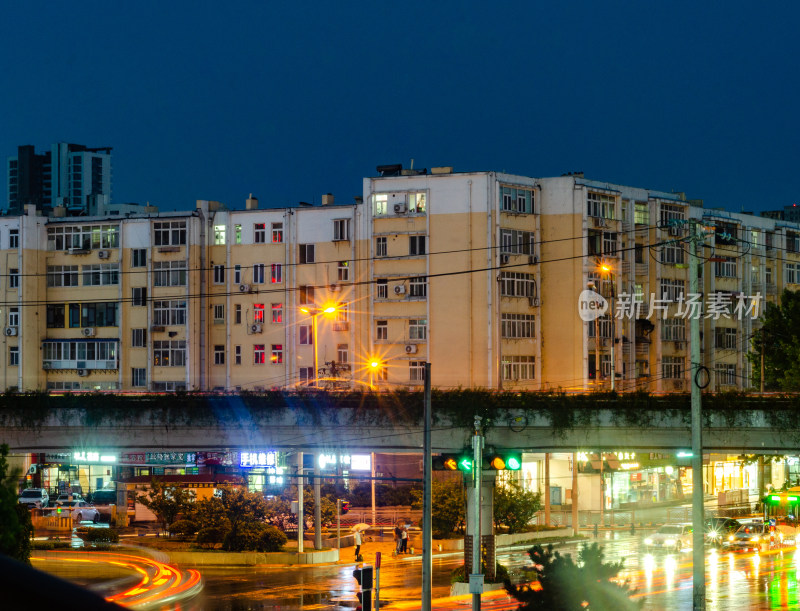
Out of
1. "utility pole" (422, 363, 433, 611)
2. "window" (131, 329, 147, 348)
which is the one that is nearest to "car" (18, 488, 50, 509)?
"window" (131, 329, 147, 348)

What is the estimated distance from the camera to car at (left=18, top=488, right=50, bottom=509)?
187 ft

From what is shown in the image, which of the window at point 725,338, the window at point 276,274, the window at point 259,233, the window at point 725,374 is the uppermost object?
the window at point 259,233

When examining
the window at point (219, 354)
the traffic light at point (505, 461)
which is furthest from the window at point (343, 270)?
the traffic light at point (505, 461)

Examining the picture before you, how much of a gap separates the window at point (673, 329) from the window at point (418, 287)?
17001 millimetres

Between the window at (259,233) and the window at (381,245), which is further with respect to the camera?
the window at (259,233)

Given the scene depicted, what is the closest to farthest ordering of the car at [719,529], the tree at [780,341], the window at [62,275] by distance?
the car at [719,529] → the tree at [780,341] → the window at [62,275]

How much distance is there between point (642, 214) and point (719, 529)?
24.5 m

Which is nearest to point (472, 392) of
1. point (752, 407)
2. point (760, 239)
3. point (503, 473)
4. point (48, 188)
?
point (752, 407)

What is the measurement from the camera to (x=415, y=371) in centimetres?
5819

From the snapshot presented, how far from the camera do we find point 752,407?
33.1 meters

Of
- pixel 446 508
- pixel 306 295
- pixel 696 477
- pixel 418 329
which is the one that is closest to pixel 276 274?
pixel 306 295

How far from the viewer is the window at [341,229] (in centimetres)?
6200

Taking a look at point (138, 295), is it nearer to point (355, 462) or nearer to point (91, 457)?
point (91, 457)

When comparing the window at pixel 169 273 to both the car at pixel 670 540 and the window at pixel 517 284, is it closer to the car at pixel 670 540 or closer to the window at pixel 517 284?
the window at pixel 517 284
